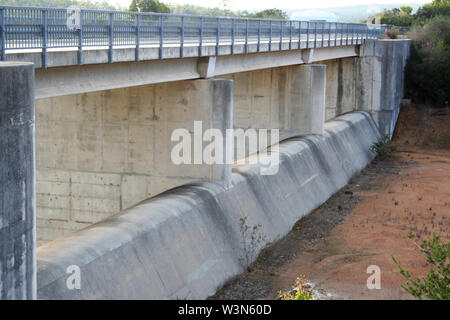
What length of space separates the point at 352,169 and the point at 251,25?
36.6 feet

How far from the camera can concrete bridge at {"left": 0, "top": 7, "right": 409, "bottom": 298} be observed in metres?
13.4

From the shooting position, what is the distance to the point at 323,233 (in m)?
21.7

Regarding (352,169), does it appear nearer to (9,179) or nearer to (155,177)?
(155,177)

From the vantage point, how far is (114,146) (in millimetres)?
19953

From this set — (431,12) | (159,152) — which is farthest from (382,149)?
(431,12)

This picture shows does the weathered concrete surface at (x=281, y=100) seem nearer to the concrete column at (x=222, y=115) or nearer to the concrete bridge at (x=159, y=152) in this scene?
the concrete bridge at (x=159, y=152)

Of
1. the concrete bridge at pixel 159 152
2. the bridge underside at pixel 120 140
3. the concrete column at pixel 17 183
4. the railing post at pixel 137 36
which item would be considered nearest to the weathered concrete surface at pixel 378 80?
the concrete bridge at pixel 159 152

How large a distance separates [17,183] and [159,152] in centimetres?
942

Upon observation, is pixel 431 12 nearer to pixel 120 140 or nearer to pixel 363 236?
pixel 363 236

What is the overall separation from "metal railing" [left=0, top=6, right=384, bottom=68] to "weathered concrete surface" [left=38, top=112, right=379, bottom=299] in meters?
3.61

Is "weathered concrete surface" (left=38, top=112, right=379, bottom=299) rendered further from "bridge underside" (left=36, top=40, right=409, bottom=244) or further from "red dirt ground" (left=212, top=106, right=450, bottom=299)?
"bridge underside" (left=36, top=40, right=409, bottom=244)

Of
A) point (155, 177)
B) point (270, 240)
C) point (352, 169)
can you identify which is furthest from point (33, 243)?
point (352, 169)

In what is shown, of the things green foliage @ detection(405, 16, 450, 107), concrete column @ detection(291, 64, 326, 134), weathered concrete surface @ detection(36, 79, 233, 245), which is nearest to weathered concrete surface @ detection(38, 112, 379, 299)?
weathered concrete surface @ detection(36, 79, 233, 245)

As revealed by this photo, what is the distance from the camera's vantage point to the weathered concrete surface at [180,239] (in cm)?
1345
